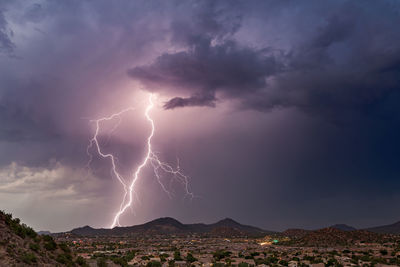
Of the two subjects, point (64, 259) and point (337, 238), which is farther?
point (337, 238)

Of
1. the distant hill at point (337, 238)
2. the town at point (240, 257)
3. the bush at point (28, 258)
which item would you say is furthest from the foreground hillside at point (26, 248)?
the distant hill at point (337, 238)

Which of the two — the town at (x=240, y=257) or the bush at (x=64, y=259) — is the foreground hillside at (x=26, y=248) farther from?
the town at (x=240, y=257)

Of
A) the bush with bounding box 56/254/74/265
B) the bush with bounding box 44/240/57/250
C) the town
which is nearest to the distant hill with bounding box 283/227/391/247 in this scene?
the town

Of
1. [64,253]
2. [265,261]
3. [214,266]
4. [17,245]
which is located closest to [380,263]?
[265,261]

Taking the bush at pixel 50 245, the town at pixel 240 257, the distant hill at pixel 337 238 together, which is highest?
the bush at pixel 50 245

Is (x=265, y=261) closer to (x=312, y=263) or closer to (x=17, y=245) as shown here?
(x=312, y=263)

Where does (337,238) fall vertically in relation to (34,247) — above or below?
below

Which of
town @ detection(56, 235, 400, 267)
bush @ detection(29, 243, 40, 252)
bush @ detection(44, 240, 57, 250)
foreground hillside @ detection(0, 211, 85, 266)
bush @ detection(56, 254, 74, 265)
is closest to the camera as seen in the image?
foreground hillside @ detection(0, 211, 85, 266)

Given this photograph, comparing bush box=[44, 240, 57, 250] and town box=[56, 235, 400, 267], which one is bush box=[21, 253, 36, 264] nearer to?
bush box=[44, 240, 57, 250]

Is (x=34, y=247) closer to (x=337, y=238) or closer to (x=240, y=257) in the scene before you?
(x=240, y=257)

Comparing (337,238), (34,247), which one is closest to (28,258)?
(34,247)
